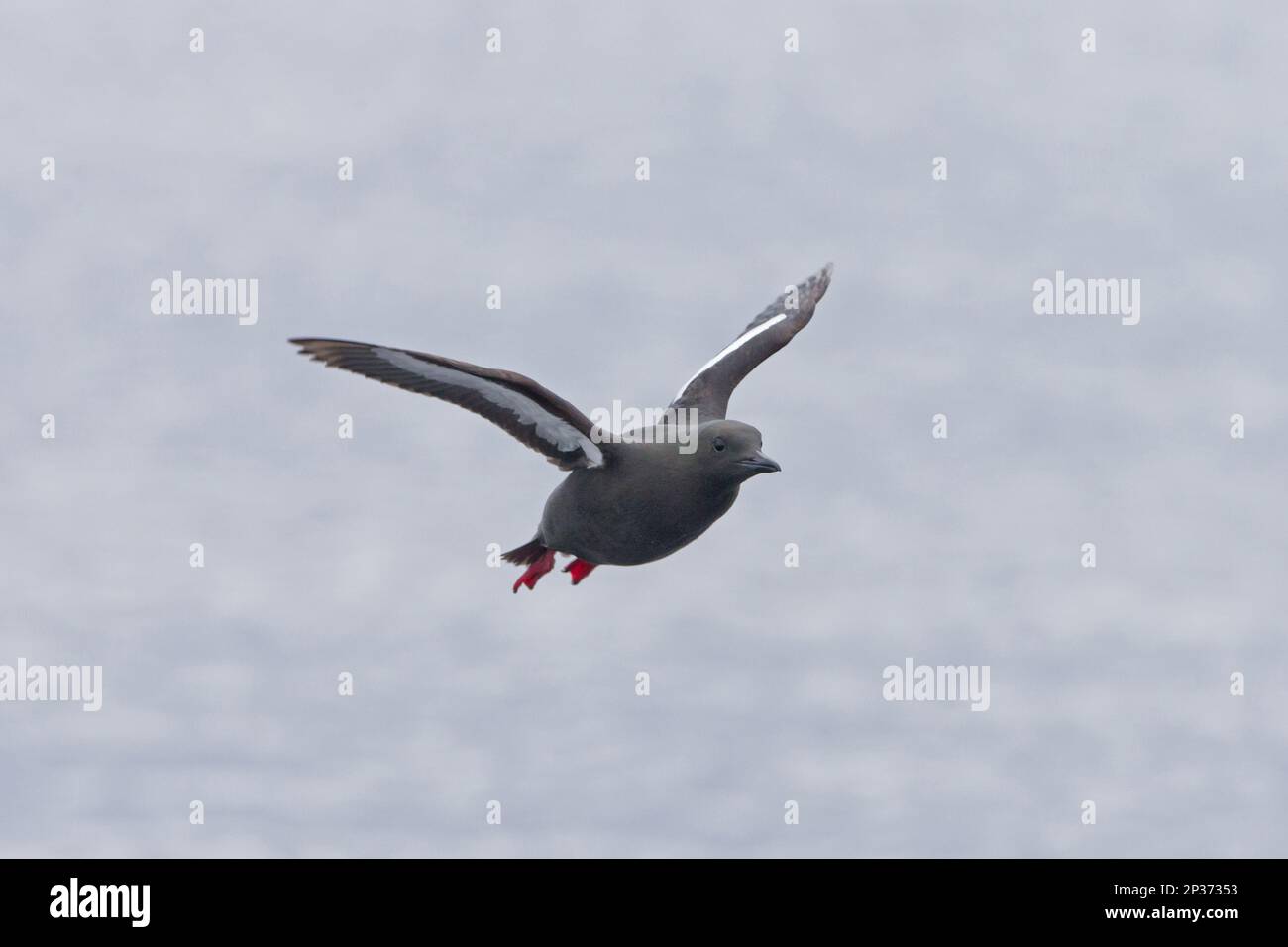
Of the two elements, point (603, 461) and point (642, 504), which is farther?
point (603, 461)

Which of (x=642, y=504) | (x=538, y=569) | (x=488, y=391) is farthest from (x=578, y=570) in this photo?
(x=488, y=391)

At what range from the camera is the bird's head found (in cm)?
2022

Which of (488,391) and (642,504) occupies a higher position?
(488,391)

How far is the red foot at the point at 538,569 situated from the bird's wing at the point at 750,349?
2.77 meters

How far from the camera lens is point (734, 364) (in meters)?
25.2

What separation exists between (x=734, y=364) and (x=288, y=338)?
337 inches

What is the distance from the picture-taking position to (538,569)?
79.8ft

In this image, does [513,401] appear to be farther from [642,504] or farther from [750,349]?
[750,349]

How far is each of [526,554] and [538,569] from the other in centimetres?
34

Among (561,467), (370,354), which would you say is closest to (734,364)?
(561,467)

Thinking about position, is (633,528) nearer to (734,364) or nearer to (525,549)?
(525,549)

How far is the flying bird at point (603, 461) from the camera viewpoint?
19281 millimetres

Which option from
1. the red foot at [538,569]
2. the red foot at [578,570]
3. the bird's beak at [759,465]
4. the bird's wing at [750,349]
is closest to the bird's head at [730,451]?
the bird's beak at [759,465]

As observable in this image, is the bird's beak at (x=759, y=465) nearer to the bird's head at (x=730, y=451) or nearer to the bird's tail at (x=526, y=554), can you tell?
the bird's head at (x=730, y=451)
